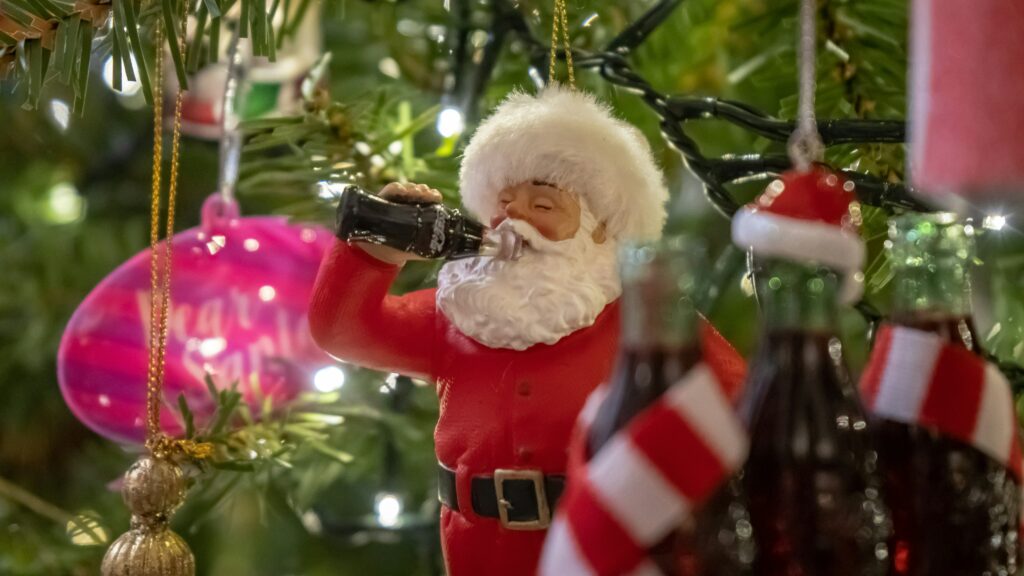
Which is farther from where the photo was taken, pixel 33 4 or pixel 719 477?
pixel 33 4

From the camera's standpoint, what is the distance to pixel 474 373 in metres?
0.60

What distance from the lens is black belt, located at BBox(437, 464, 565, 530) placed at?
559 mm

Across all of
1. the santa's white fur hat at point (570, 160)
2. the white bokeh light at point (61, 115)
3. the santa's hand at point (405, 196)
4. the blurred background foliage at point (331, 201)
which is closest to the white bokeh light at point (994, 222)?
the blurred background foliage at point (331, 201)

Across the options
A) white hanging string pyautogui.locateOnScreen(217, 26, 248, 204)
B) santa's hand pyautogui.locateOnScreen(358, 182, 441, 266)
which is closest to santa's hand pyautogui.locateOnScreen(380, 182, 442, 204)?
santa's hand pyautogui.locateOnScreen(358, 182, 441, 266)

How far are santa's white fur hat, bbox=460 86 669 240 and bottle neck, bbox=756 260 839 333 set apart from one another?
0.93 ft

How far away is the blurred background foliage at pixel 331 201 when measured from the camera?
0.77 metres

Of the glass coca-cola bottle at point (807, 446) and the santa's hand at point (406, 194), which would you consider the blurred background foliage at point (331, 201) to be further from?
the glass coca-cola bottle at point (807, 446)

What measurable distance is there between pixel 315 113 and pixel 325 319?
22 centimetres

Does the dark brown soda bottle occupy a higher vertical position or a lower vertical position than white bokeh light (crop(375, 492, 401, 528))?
higher

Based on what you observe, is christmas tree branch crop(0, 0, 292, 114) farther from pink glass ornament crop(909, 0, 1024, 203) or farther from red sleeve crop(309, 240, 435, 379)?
pink glass ornament crop(909, 0, 1024, 203)

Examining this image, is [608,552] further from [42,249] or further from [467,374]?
[42,249]

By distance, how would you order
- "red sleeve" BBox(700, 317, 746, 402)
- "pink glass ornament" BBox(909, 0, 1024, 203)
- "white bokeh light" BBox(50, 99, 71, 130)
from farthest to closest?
"white bokeh light" BBox(50, 99, 71, 130) < "red sleeve" BBox(700, 317, 746, 402) < "pink glass ornament" BBox(909, 0, 1024, 203)

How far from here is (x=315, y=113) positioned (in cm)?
79

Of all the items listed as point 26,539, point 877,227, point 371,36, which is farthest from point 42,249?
point 877,227
